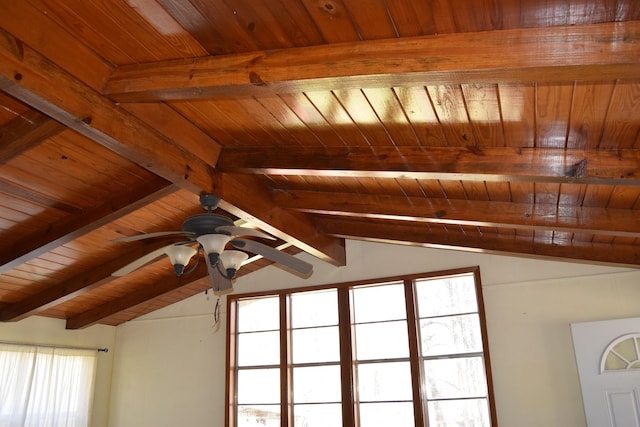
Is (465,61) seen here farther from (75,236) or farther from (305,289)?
(305,289)

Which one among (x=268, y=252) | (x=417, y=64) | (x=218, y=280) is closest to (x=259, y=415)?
(x=218, y=280)

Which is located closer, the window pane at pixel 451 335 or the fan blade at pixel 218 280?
the fan blade at pixel 218 280

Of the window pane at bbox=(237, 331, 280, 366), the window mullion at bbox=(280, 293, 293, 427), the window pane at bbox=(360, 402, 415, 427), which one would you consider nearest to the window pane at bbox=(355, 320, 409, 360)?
the window pane at bbox=(360, 402, 415, 427)

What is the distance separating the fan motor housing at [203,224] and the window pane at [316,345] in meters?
2.48

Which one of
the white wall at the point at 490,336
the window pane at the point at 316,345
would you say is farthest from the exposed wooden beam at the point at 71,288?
the window pane at the point at 316,345

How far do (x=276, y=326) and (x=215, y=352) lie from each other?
722 mm

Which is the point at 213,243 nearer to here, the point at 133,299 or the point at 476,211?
the point at 476,211

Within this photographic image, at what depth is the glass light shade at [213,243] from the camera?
3.04 meters

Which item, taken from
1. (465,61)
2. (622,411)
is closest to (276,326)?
(622,411)

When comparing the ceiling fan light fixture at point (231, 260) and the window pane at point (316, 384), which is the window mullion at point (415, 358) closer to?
the window pane at point (316, 384)

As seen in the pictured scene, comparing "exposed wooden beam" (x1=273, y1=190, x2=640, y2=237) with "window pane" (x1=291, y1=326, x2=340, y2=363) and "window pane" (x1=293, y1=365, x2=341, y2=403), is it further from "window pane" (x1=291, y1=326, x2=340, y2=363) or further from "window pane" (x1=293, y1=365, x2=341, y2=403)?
"window pane" (x1=293, y1=365, x2=341, y2=403)

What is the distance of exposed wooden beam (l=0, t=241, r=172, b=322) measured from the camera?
4.78 m

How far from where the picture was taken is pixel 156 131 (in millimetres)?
2820

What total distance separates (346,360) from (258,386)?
37.7 inches
